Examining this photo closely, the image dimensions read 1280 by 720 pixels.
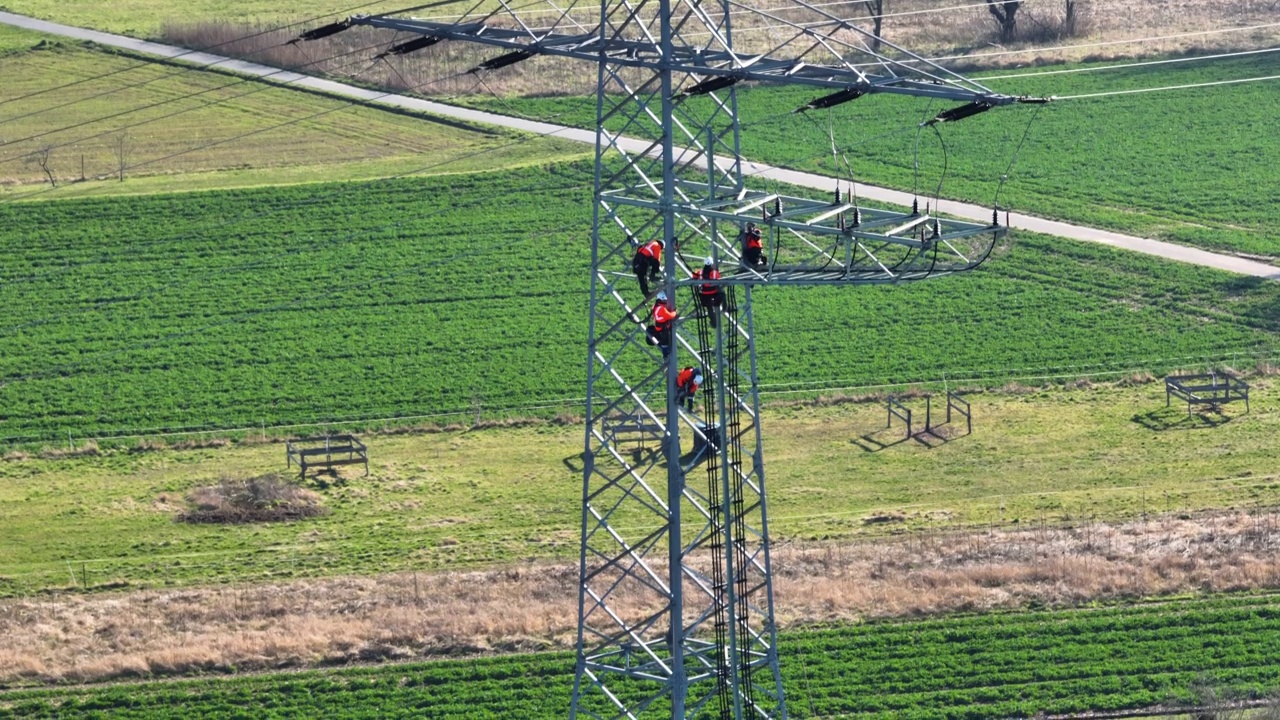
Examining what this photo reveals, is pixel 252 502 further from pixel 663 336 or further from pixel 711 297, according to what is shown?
pixel 711 297

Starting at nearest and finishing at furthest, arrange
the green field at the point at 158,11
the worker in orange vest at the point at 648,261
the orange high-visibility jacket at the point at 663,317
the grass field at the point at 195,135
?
1. the orange high-visibility jacket at the point at 663,317
2. the worker in orange vest at the point at 648,261
3. the grass field at the point at 195,135
4. the green field at the point at 158,11

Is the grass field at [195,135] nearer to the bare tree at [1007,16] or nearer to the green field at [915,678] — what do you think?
the bare tree at [1007,16]

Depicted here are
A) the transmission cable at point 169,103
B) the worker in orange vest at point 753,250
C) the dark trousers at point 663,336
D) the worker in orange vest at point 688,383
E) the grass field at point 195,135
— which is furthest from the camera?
the transmission cable at point 169,103

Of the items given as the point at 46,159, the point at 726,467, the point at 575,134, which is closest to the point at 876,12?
the point at 575,134

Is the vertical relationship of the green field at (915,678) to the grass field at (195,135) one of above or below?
below

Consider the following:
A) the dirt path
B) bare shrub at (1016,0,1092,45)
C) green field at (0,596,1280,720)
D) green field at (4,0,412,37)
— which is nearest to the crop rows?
the dirt path

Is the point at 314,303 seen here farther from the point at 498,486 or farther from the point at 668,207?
the point at 668,207

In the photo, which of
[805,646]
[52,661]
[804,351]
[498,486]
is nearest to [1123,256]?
[804,351]

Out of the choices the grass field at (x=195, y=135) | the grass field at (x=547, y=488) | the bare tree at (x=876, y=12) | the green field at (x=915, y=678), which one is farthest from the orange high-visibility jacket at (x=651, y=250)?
the bare tree at (x=876, y=12)
